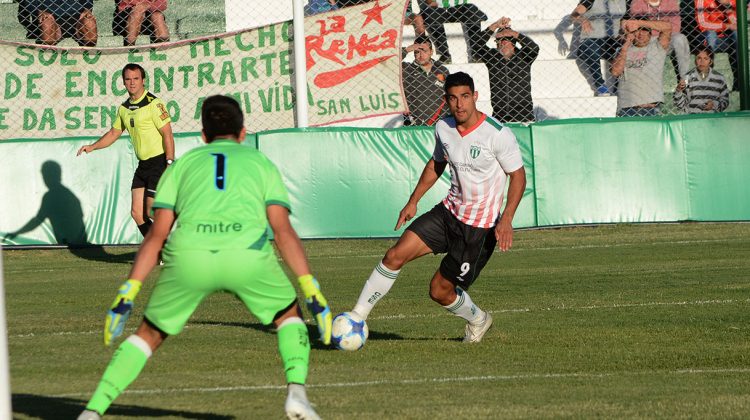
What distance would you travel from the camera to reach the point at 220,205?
5.77m

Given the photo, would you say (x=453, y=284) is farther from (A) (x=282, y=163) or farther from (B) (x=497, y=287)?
(A) (x=282, y=163)

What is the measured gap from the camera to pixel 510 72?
62.6ft

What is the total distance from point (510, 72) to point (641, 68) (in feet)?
6.59

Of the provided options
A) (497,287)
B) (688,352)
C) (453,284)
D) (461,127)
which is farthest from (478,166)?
(497,287)

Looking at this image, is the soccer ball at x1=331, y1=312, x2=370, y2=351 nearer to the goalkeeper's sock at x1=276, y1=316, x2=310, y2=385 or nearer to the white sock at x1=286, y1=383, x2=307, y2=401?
the goalkeeper's sock at x1=276, y1=316, x2=310, y2=385

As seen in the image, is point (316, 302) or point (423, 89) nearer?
point (316, 302)

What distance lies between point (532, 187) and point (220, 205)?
1218 cm

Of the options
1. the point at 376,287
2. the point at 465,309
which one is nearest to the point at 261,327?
the point at 376,287

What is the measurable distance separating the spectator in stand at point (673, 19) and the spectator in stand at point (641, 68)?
0.28 feet

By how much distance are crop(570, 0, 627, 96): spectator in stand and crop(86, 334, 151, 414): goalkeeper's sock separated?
14767mm

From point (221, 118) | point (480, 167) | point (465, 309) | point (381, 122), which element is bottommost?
point (465, 309)

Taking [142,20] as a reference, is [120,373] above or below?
below

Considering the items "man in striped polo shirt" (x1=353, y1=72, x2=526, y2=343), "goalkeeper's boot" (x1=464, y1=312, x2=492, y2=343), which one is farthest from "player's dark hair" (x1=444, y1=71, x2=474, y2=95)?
"goalkeeper's boot" (x1=464, y1=312, x2=492, y2=343)

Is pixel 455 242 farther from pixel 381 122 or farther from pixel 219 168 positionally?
pixel 381 122
